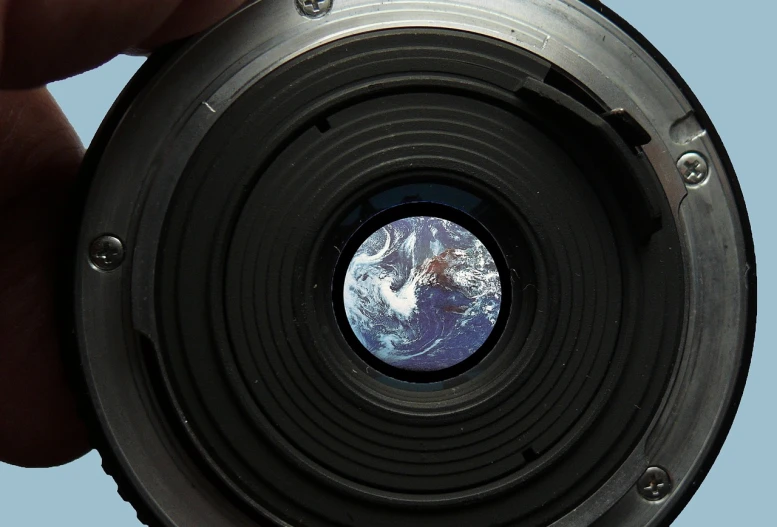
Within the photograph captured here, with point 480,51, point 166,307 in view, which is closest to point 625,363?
point 480,51

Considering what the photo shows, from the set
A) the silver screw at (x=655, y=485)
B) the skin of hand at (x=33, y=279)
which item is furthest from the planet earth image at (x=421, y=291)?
the skin of hand at (x=33, y=279)

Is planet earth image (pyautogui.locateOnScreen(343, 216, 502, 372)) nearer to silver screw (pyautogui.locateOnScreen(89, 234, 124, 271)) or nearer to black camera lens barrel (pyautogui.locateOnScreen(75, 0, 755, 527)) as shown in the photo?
black camera lens barrel (pyautogui.locateOnScreen(75, 0, 755, 527))

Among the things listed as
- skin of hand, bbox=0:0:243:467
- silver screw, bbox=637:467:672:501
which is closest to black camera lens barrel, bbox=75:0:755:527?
silver screw, bbox=637:467:672:501

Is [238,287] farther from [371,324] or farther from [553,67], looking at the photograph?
[553,67]

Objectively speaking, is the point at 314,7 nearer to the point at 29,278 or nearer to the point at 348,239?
the point at 348,239

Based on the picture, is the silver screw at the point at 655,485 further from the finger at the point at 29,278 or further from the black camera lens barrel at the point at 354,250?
the finger at the point at 29,278

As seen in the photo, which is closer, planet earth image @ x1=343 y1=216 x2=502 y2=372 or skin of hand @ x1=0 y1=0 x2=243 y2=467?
planet earth image @ x1=343 y1=216 x2=502 y2=372

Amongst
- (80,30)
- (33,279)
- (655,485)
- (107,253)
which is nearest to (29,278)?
(33,279)
